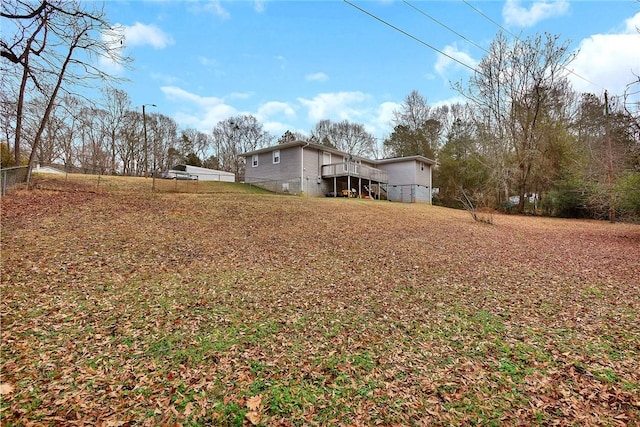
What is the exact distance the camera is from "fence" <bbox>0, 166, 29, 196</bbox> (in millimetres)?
10644

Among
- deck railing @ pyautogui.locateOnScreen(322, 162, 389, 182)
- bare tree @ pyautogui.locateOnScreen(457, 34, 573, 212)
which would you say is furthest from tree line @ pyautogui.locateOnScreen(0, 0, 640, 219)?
deck railing @ pyautogui.locateOnScreen(322, 162, 389, 182)

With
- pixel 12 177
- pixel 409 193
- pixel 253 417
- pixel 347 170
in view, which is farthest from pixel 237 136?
pixel 253 417

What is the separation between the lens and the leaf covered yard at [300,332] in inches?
112

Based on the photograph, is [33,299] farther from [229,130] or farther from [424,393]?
[229,130]

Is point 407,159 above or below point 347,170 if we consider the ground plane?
above

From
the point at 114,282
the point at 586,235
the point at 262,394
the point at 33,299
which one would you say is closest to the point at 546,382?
the point at 262,394

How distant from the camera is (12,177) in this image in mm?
11562

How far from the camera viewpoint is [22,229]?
768 centimetres

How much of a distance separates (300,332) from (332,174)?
20.1 metres

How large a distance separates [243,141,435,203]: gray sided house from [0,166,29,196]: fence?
14.4m

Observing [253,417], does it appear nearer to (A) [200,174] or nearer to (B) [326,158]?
(B) [326,158]

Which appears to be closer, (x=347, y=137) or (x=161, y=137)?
(x=161, y=137)

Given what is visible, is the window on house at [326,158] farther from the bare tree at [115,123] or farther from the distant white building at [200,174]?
the bare tree at [115,123]

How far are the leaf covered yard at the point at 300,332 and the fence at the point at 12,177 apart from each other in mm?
3571
